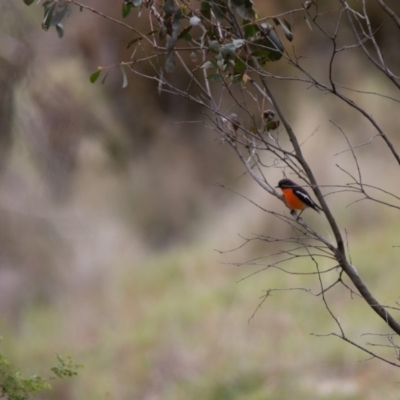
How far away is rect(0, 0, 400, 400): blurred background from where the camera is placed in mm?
5074

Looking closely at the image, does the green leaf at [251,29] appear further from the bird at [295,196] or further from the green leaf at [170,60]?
the bird at [295,196]

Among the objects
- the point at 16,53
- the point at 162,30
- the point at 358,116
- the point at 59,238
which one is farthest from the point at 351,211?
the point at 162,30

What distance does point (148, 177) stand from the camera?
28.0ft

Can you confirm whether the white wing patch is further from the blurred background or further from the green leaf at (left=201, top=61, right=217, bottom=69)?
the green leaf at (left=201, top=61, right=217, bottom=69)

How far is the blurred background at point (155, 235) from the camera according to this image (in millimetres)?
5074

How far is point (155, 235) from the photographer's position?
8.15 meters

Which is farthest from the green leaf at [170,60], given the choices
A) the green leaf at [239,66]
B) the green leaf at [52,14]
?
the green leaf at [52,14]

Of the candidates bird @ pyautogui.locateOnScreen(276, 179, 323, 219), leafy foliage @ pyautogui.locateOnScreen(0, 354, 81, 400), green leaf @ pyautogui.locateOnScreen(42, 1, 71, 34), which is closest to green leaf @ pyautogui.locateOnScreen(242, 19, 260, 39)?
green leaf @ pyautogui.locateOnScreen(42, 1, 71, 34)

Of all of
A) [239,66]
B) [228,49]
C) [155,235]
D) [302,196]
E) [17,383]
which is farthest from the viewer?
[155,235]

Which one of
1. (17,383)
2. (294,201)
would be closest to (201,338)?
(294,201)

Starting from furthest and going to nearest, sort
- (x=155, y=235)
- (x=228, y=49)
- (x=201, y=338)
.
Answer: (x=155, y=235), (x=201, y=338), (x=228, y=49)

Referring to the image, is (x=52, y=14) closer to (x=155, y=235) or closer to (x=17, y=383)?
(x=17, y=383)

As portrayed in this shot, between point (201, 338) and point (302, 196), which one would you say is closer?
point (302, 196)

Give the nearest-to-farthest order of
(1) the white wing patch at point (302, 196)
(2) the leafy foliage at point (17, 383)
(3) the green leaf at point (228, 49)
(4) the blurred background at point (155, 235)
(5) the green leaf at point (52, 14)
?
(3) the green leaf at point (228, 49) → (5) the green leaf at point (52, 14) → (2) the leafy foliage at point (17, 383) → (1) the white wing patch at point (302, 196) → (4) the blurred background at point (155, 235)
